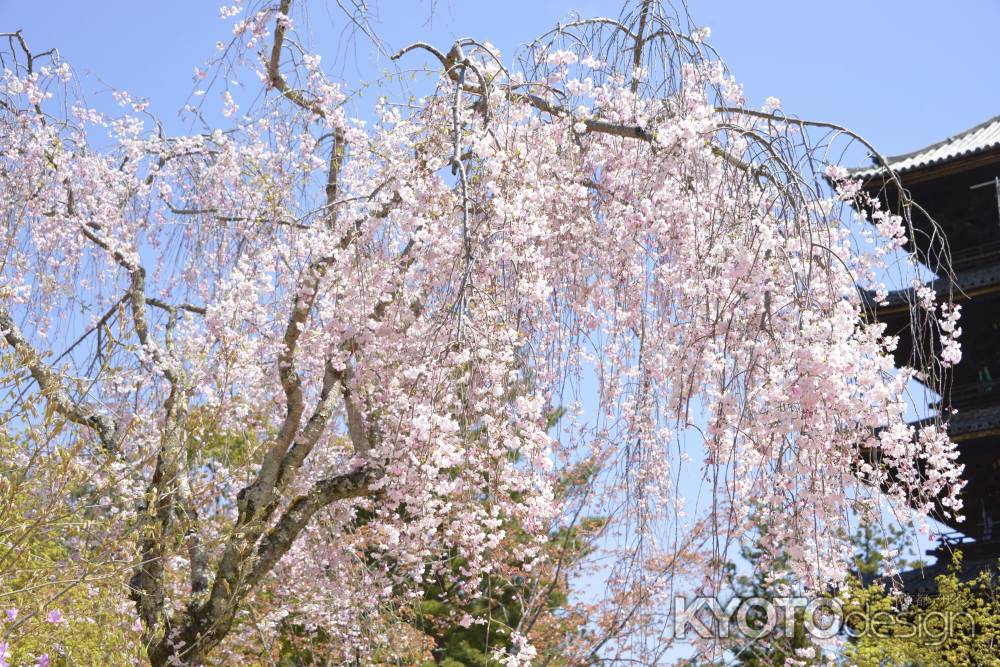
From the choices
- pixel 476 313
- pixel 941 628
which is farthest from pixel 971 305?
pixel 476 313

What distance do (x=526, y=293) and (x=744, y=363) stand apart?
93 centimetres

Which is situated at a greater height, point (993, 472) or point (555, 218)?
point (993, 472)

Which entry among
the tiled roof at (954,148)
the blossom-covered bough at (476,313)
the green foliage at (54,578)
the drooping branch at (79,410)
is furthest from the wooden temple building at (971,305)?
the green foliage at (54,578)

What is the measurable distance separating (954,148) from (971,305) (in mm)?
1853

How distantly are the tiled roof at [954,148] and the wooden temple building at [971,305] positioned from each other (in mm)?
12

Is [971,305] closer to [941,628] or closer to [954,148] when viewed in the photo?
[954,148]

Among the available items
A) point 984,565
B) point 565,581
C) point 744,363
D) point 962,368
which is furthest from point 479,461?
point 962,368

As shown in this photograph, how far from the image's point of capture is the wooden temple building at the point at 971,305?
35.0 feet

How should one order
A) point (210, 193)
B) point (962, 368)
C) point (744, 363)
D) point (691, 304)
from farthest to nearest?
1. point (962, 368)
2. point (210, 193)
3. point (691, 304)
4. point (744, 363)

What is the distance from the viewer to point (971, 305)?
11156 mm

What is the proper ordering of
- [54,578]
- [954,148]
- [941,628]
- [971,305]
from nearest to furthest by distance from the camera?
[54,578]
[941,628]
[971,305]
[954,148]

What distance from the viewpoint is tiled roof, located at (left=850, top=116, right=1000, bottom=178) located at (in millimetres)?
11073

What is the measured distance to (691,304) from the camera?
12.4 ft

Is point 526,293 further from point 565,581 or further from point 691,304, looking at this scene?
point 565,581
